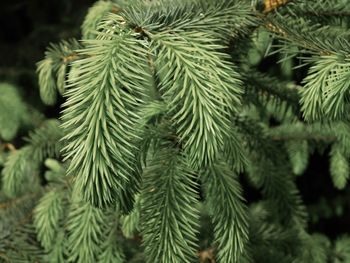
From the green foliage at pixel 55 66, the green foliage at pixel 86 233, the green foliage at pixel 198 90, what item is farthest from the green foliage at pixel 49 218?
the green foliage at pixel 198 90

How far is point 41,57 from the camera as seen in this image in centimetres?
211

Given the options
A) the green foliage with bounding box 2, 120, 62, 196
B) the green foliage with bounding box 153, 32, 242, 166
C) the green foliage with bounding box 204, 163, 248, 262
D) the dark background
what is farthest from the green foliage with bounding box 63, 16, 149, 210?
the dark background

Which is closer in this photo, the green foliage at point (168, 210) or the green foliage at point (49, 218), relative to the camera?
the green foliage at point (168, 210)

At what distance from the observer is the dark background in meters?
1.99

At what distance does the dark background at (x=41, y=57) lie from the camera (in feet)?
6.54

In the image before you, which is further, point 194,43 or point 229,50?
point 229,50

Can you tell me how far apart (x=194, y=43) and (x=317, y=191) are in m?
1.84

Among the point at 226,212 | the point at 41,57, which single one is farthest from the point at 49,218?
the point at 41,57

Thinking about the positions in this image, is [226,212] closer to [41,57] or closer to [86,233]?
[86,233]

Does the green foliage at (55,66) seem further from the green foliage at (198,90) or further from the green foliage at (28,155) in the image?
the green foliage at (198,90)

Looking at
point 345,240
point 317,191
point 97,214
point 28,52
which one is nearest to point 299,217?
point 345,240

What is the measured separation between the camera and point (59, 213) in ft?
3.33

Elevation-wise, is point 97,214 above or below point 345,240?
above

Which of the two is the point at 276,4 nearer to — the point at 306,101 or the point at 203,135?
the point at 306,101
